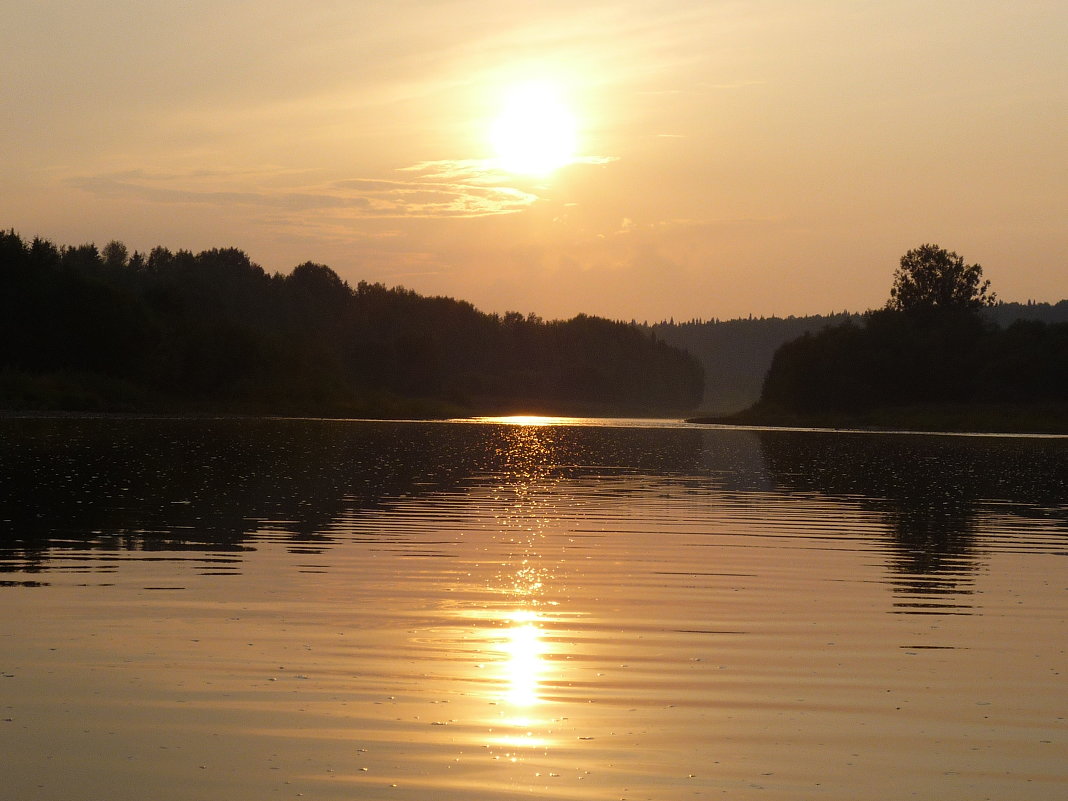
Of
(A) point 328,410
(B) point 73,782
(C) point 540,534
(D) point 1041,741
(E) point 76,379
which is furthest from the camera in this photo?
(A) point 328,410

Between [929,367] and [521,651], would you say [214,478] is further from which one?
[929,367]

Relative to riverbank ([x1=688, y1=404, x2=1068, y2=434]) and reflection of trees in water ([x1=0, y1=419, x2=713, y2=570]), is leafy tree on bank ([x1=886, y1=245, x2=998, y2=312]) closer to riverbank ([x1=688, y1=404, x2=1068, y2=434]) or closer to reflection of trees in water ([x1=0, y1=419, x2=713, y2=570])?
riverbank ([x1=688, y1=404, x2=1068, y2=434])

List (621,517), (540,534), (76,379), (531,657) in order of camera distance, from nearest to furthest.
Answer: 1. (531,657)
2. (540,534)
3. (621,517)
4. (76,379)

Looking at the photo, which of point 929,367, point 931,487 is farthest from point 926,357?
point 931,487

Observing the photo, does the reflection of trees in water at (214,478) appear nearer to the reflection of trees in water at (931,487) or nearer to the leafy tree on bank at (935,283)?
the reflection of trees in water at (931,487)

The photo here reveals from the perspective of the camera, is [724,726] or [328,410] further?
[328,410]

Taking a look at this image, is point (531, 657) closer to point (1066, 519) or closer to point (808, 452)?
point (1066, 519)

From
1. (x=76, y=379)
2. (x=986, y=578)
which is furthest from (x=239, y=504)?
(x=76, y=379)

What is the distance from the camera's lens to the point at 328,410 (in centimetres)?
13675

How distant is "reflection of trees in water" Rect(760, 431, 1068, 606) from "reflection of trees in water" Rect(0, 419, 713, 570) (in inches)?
274

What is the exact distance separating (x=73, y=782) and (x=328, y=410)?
128851 millimetres

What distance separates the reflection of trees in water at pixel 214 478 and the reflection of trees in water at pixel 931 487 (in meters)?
6.96

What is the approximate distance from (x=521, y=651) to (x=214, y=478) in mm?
27219

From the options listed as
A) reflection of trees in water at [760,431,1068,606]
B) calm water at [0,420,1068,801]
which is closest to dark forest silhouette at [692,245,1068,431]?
reflection of trees in water at [760,431,1068,606]
